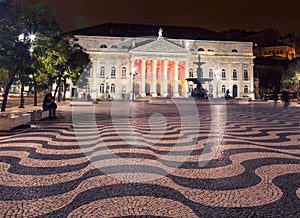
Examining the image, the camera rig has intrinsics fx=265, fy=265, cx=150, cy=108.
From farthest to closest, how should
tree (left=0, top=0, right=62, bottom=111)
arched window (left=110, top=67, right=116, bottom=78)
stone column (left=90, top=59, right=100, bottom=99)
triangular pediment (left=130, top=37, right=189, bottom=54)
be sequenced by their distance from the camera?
arched window (left=110, top=67, right=116, bottom=78)
stone column (left=90, top=59, right=100, bottom=99)
triangular pediment (left=130, top=37, right=189, bottom=54)
tree (left=0, top=0, right=62, bottom=111)

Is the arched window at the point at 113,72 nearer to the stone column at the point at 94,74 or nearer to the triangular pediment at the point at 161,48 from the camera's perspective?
the stone column at the point at 94,74

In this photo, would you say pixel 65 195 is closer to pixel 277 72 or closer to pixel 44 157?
pixel 44 157

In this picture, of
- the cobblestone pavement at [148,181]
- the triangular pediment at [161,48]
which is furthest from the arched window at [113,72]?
the cobblestone pavement at [148,181]

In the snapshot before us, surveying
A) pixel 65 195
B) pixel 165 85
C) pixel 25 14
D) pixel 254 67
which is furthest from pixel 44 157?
pixel 254 67

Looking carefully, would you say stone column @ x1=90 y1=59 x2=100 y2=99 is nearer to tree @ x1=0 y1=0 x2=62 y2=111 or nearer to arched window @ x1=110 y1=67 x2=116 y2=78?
arched window @ x1=110 y1=67 x2=116 y2=78

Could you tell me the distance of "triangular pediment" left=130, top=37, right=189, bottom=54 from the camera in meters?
63.8

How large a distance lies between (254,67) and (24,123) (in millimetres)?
77149

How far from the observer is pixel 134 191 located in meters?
3.10

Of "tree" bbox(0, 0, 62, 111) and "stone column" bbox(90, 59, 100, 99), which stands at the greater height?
"stone column" bbox(90, 59, 100, 99)

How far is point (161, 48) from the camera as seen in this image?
6462 centimetres

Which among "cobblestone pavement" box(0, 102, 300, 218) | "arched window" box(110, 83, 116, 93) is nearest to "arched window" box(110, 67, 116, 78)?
"arched window" box(110, 83, 116, 93)

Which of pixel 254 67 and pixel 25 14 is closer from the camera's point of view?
pixel 25 14

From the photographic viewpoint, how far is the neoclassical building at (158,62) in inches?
2557

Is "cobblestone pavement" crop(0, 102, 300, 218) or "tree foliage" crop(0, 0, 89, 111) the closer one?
"cobblestone pavement" crop(0, 102, 300, 218)
